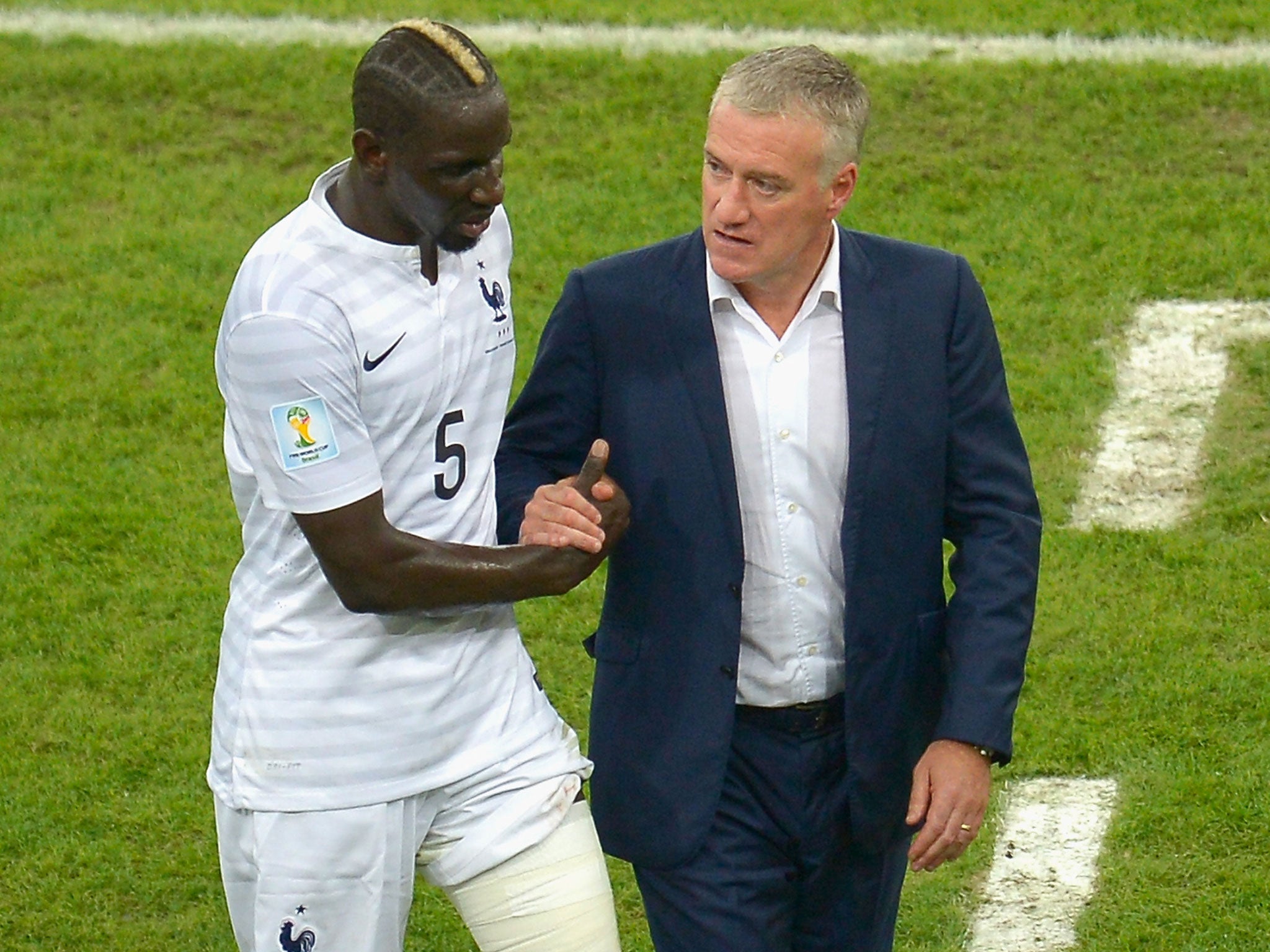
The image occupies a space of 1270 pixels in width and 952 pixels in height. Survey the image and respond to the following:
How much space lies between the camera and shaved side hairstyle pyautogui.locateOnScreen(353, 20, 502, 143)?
3.19 m

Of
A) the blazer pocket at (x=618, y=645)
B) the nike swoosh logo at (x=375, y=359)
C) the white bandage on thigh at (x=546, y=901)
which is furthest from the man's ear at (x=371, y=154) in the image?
the white bandage on thigh at (x=546, y=901)

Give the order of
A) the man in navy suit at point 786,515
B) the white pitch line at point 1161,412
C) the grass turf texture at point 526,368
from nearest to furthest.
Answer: the man in navy suit at point 786,515 → the grass turf texture at point 526,368 → the white pitch line at point 1161,412

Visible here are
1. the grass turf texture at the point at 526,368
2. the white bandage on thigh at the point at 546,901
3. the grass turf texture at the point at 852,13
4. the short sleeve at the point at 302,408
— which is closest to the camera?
the short sleeve at the point at 302,408

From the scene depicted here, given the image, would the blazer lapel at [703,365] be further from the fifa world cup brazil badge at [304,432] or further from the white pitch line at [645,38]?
the white pitch line at [645,38]

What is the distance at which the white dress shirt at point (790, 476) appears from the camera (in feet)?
12.0

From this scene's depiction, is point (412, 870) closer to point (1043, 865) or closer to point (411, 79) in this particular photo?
point (411, 79)

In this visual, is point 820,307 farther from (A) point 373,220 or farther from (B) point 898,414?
(A) point 373,220

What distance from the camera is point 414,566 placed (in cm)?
328

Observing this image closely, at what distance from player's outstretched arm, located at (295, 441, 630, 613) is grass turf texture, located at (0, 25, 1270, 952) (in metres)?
2.02

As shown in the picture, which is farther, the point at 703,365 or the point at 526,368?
the point at 526,368

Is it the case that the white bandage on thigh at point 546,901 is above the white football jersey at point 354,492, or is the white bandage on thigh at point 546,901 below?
below

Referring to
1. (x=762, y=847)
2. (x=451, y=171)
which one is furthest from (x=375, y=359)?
(x=762, y=847)

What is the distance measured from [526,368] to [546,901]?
4707 millimetres

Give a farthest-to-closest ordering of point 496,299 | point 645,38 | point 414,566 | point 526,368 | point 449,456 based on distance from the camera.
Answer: point 645,38
point 526,368
point 496,299
point 449,456
point 414,566
